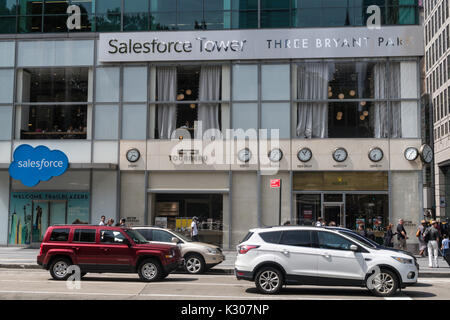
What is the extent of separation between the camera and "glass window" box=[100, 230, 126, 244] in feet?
51.0

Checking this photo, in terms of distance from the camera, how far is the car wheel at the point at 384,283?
13.0 m

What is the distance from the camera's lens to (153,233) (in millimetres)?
18172

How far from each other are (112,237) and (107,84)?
1307cm

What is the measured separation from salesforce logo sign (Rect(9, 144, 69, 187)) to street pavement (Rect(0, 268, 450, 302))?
8.91m

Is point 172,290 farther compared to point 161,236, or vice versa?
point 161,236

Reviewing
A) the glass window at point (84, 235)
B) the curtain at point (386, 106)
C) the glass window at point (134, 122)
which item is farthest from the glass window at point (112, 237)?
the curtain at point (386, 106)

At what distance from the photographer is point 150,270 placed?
608 inches

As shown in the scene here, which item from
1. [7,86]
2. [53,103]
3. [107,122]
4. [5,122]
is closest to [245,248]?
[107,122]

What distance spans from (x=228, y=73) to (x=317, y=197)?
754 centimetres

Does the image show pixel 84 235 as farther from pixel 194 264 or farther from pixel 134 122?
pixel 134 122

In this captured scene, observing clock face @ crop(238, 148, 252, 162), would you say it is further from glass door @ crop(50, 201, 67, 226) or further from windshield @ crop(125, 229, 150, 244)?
windshield @ crop(125, 229, 150, 244)

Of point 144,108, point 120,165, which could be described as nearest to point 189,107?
point 144,108

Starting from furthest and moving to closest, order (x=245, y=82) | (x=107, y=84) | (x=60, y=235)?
(x=107, y=84) → (x=245, y=82) → (x=60, y=235)

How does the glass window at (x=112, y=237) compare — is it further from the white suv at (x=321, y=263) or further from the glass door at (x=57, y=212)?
the glass door at (x=57, y=212)
